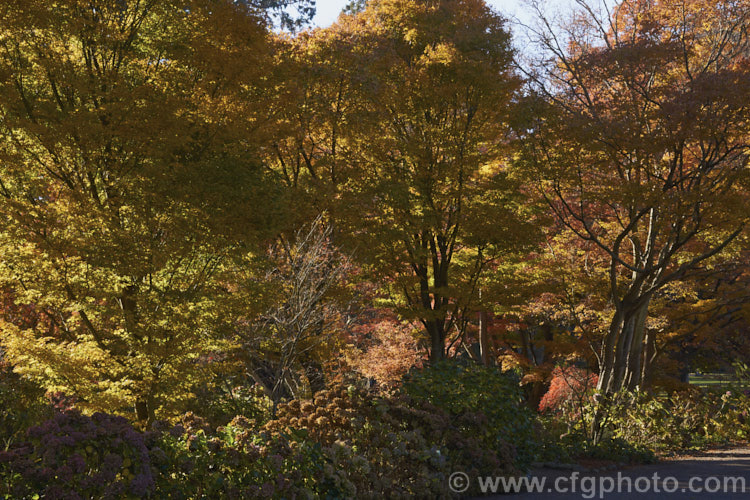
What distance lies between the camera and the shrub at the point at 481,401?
27.3ft

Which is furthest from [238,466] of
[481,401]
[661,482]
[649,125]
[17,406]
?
[649,125]

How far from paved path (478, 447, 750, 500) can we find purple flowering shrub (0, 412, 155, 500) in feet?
14.5

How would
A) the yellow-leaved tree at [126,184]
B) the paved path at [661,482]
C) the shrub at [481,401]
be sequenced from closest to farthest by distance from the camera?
the paved path at [661,482] < the shrub at [481,401] < the yellow-leaved tree at [126,184]

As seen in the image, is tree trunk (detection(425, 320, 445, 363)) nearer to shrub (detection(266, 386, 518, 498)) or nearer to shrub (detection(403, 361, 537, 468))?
shrub (detection(403, 361, 537, 468))

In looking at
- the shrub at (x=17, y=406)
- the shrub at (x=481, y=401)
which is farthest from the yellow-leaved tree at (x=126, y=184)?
the shrub at (x=481, y=401)

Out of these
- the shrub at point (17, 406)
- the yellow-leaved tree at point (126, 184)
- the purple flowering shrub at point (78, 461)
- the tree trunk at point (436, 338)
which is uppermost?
the yellow-leaved tree at point (126, 184)

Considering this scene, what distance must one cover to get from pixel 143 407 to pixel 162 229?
9.93 ft

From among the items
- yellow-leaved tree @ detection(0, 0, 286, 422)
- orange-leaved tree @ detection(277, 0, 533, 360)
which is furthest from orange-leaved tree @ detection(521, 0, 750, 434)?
yellow-leaved tree @ detection(0, 0, 286, 422)

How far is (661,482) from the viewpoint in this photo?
9008mm

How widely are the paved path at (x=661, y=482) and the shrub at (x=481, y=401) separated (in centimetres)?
65

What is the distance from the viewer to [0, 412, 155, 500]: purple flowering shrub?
4.28 m

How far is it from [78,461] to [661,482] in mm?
7656

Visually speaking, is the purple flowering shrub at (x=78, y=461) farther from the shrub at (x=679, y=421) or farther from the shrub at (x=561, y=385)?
the shrub at (x=561, y=385)

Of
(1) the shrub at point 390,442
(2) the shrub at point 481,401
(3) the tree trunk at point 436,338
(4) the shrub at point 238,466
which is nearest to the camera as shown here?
(4) the shrub at point 238,466
